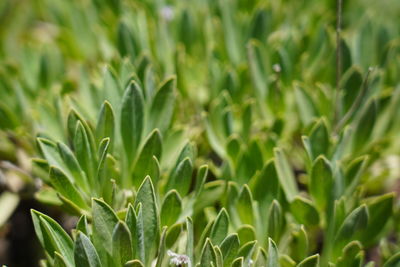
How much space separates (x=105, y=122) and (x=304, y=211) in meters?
0.49

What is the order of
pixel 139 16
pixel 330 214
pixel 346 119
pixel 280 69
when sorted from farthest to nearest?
pixel 139 16 < pixel 280 69 < pixel 346 119 < pixel 330 214

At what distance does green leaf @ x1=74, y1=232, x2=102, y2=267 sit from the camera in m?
1.01

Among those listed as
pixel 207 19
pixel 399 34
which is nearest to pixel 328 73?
pixel 399 34

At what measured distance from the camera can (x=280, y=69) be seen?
1633 mm

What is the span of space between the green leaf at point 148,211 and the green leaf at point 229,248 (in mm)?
137

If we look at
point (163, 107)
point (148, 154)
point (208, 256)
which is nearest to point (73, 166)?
point (148, 154)

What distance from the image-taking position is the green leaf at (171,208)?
1192 mm

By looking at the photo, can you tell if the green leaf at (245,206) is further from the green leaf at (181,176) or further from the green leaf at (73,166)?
the green leaf at (73,166)

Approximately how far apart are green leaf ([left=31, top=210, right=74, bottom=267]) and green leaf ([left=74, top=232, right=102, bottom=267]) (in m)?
0.09

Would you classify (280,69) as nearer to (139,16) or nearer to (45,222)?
(139,16)

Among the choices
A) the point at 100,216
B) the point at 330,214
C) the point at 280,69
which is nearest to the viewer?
the point at 100,216

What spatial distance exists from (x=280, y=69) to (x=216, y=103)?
0.79 feet

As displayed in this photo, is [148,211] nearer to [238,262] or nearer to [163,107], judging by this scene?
[238,262]

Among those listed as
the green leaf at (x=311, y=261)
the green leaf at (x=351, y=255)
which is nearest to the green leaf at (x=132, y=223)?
the green leaf at (x=311, y=261)
